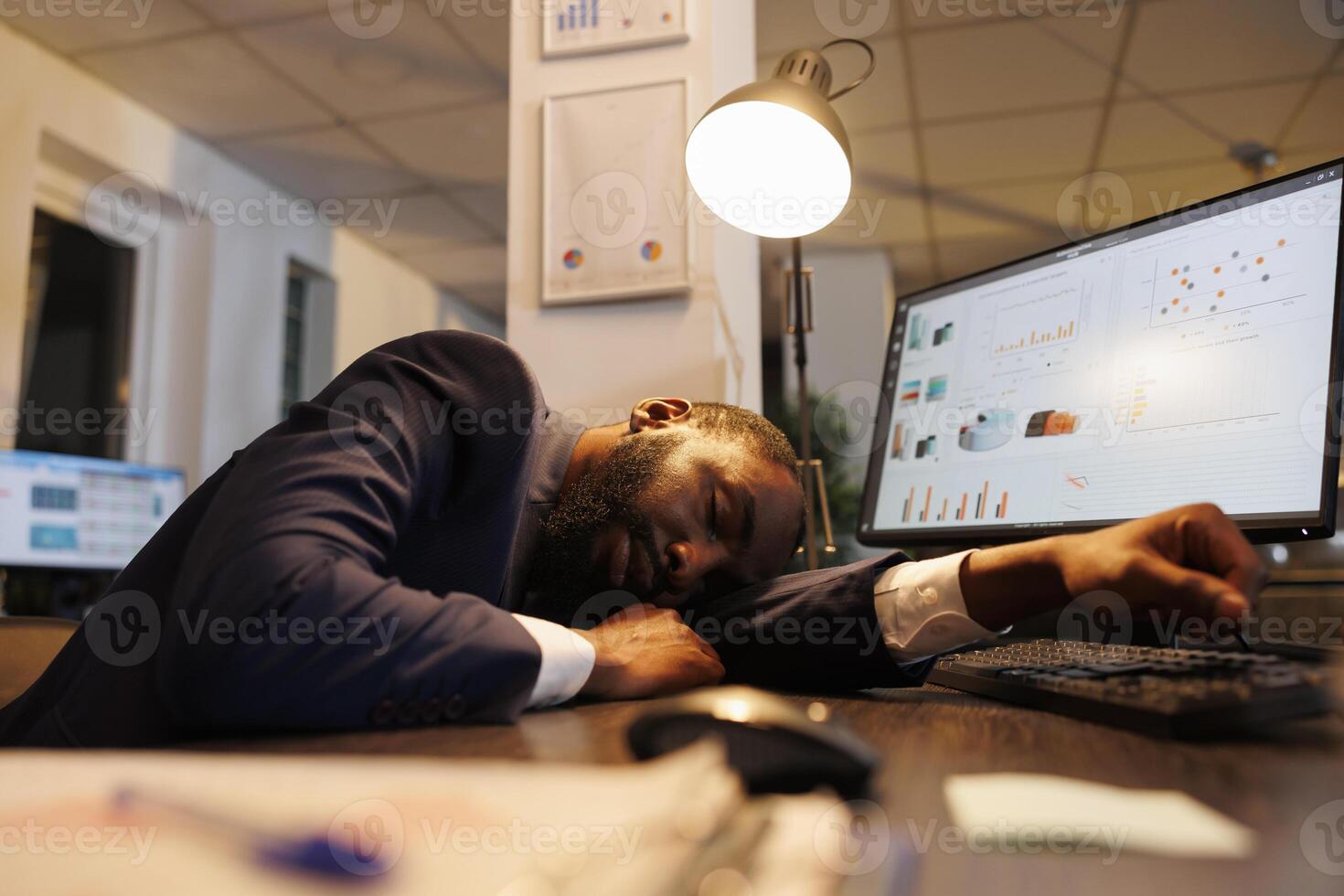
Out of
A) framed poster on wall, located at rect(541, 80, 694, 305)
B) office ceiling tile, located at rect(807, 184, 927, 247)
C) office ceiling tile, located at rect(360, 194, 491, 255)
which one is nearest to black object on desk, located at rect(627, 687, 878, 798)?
framed poster on wall, located at rect(541, 80, 694, 305)

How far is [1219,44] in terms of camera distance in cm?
307

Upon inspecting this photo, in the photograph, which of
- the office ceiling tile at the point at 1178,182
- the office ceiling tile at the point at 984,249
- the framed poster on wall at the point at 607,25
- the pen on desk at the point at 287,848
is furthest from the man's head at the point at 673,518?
the office ceiling tile at the point at 984,249

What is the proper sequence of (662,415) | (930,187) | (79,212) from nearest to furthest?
(662,415)
(79,212)
(930,187)

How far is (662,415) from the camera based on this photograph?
3.68 ft

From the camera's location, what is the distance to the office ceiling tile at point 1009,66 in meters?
3.03

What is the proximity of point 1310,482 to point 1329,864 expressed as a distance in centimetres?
59

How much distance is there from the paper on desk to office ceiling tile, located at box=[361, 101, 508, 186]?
3458mm

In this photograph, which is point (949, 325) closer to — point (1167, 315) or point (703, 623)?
point (1167, 315)

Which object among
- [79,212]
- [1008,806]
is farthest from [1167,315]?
[79,212]

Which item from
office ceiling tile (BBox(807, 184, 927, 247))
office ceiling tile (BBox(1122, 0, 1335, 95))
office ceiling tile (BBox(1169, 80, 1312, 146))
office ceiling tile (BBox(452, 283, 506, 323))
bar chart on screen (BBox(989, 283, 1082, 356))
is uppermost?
office ceiling tile (BBox(1122, 0, 1335, 95))

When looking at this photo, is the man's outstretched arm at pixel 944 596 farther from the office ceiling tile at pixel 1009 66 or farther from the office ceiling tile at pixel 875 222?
the office ceiling tile at pixel 875 222

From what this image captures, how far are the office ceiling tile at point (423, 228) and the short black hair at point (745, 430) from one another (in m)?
3.59

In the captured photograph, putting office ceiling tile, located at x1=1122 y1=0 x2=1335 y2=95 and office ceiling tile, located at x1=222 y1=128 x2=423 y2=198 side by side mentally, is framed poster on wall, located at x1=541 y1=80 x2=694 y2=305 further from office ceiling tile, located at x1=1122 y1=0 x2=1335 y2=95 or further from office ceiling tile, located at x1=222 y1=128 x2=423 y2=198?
office ceiling tile, located at x1=222 y1=128 x2=423 y2=198

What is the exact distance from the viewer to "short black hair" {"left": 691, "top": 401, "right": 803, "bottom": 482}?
1011mm
